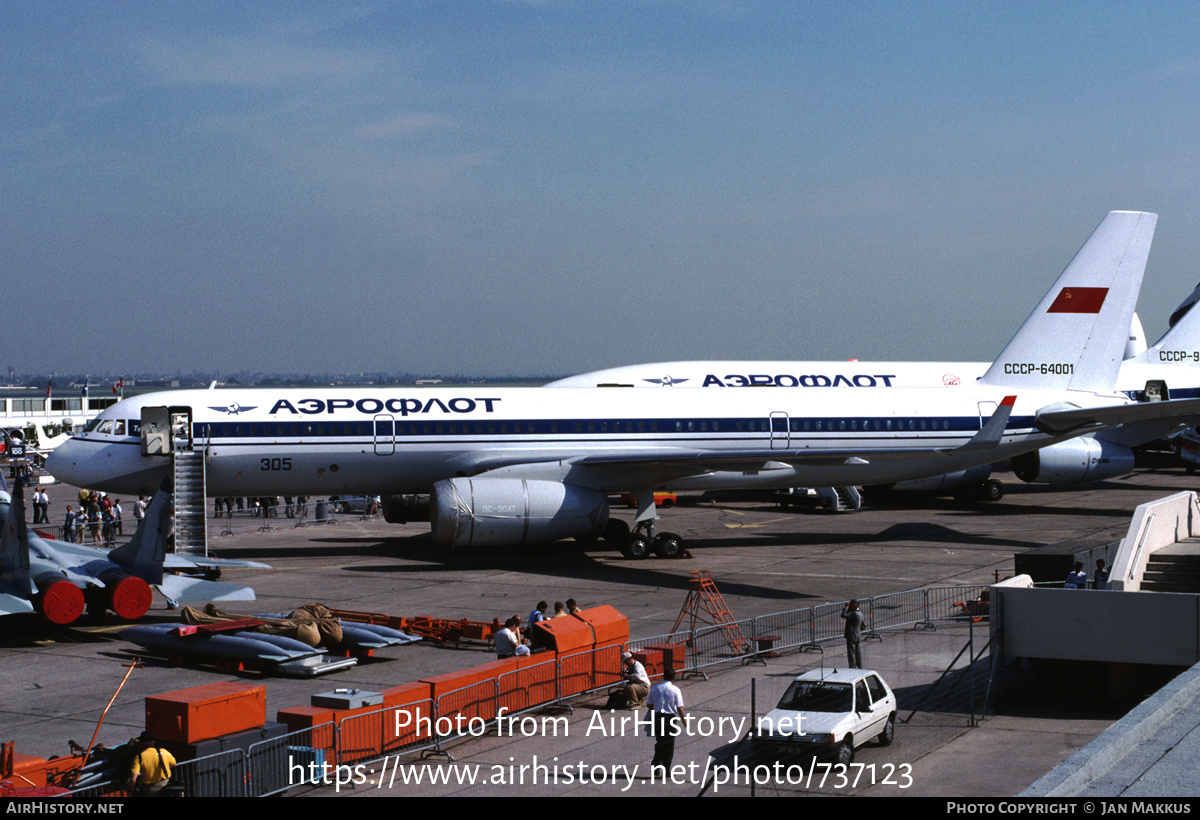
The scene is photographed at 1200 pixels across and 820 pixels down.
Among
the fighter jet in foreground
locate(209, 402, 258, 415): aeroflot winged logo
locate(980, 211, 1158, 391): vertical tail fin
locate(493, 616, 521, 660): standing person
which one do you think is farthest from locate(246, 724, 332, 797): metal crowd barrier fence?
locate(980, 211, 1158, 391): vertical tail fin

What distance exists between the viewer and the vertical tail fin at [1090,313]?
43.5 m

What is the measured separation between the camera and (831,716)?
16.2 m

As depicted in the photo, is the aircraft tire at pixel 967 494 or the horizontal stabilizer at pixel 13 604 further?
the aircraft tire at pixel 967 494

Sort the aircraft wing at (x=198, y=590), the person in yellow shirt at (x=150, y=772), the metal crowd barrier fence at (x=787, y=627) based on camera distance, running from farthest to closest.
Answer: the aircraft wing at (x=198, y=590) < the metal crowd barrier fence at (x=787, y=627) < the person in yellow shirt at (x=150, y=772)

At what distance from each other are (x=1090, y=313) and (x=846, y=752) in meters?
33.4

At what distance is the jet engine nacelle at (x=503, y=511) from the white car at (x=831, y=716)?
16.3 m

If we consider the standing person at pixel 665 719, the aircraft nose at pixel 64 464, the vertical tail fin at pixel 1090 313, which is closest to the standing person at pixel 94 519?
the aircraft nose at pixel 64 464

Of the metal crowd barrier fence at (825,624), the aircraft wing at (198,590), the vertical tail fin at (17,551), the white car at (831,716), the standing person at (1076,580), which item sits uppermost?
the vertical tail fin at (17,551)

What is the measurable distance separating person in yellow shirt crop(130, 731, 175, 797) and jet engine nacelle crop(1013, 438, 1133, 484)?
135ft

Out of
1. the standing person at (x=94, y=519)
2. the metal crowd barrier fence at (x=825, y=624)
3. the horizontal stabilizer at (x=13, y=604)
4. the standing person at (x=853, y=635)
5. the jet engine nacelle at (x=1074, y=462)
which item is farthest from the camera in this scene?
the jet engine nacelle at (x=1074, y=462)

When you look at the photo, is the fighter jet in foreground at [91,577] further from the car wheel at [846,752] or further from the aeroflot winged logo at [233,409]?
the car wheel at [846,752]

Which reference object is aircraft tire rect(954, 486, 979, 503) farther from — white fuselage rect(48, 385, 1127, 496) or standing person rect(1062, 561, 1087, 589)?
standing person rect(1062, 561, 1087, 589)

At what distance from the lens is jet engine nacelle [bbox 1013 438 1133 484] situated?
→ 157 ft

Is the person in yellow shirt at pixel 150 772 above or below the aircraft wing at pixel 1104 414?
below
